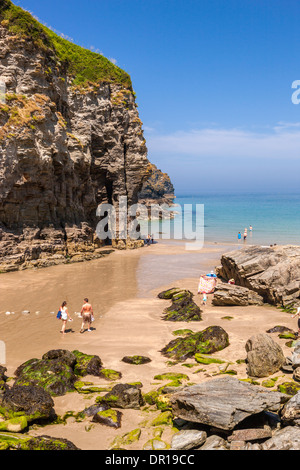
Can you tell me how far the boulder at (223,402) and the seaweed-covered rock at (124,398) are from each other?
151cm

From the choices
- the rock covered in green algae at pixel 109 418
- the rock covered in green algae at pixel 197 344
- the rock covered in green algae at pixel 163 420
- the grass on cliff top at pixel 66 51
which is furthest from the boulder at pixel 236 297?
the grass on cliff top at pixel 66 51

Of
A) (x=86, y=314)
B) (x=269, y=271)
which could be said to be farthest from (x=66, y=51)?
(x=86, y=314)

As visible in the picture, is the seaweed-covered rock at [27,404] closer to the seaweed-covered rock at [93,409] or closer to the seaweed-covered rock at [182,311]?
the seaweed-covered rock at [93,409]

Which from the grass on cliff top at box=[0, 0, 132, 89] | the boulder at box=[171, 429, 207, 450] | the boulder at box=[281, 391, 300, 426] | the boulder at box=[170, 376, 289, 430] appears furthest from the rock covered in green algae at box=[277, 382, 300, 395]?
the grass on cliff top at box=[0, 0, 132, 89]

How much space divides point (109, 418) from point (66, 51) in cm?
3645

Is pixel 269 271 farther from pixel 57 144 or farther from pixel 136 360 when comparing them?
pixel 57 144

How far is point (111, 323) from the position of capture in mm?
16297

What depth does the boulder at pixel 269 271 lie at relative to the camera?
1825 cm

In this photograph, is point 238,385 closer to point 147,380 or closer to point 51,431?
point 147,380

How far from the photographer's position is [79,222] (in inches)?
1378

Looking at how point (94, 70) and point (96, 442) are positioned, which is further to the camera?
point (94, 70)

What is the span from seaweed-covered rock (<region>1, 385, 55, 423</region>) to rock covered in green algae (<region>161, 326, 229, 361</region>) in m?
5.11

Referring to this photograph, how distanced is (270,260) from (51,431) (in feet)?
53.3

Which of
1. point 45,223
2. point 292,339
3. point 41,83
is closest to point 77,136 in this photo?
point 41,83
